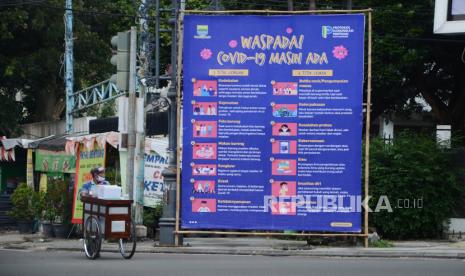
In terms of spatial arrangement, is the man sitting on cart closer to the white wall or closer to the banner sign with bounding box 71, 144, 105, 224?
the banner sign with bounding box 71, 144, 105, 224

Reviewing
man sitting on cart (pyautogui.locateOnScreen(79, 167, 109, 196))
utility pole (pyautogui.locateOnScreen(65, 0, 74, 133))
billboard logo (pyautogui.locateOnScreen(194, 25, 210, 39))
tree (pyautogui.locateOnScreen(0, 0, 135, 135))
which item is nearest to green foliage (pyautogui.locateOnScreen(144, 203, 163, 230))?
man sitting on cart (pyautogui.locateOnScreen(79, 167, 109, 196))

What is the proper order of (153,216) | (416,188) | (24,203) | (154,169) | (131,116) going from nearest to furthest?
(131,116), (416,188), (153,216), (154,169), (24,203)

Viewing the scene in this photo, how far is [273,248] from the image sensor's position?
17031 mm

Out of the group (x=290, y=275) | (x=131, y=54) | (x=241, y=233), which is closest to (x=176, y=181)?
(x=241, y=233)

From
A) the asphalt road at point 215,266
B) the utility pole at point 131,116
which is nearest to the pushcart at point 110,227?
the asphalt road at point 215,266

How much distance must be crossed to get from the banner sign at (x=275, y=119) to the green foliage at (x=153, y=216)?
2.70 m

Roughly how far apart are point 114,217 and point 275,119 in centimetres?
436

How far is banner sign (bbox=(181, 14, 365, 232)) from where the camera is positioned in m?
16.9

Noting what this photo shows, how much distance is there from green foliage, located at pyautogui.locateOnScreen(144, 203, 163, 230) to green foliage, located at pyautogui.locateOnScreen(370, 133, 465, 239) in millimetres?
5269

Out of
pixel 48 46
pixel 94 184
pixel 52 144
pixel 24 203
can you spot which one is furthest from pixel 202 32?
pixel 48 46

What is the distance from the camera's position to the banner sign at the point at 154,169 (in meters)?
20.5

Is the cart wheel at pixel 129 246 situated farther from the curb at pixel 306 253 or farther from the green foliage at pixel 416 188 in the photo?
the green foliage at pixel 416 188

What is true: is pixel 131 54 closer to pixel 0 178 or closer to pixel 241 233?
pixel 241 233

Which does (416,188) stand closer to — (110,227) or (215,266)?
(215,266)
